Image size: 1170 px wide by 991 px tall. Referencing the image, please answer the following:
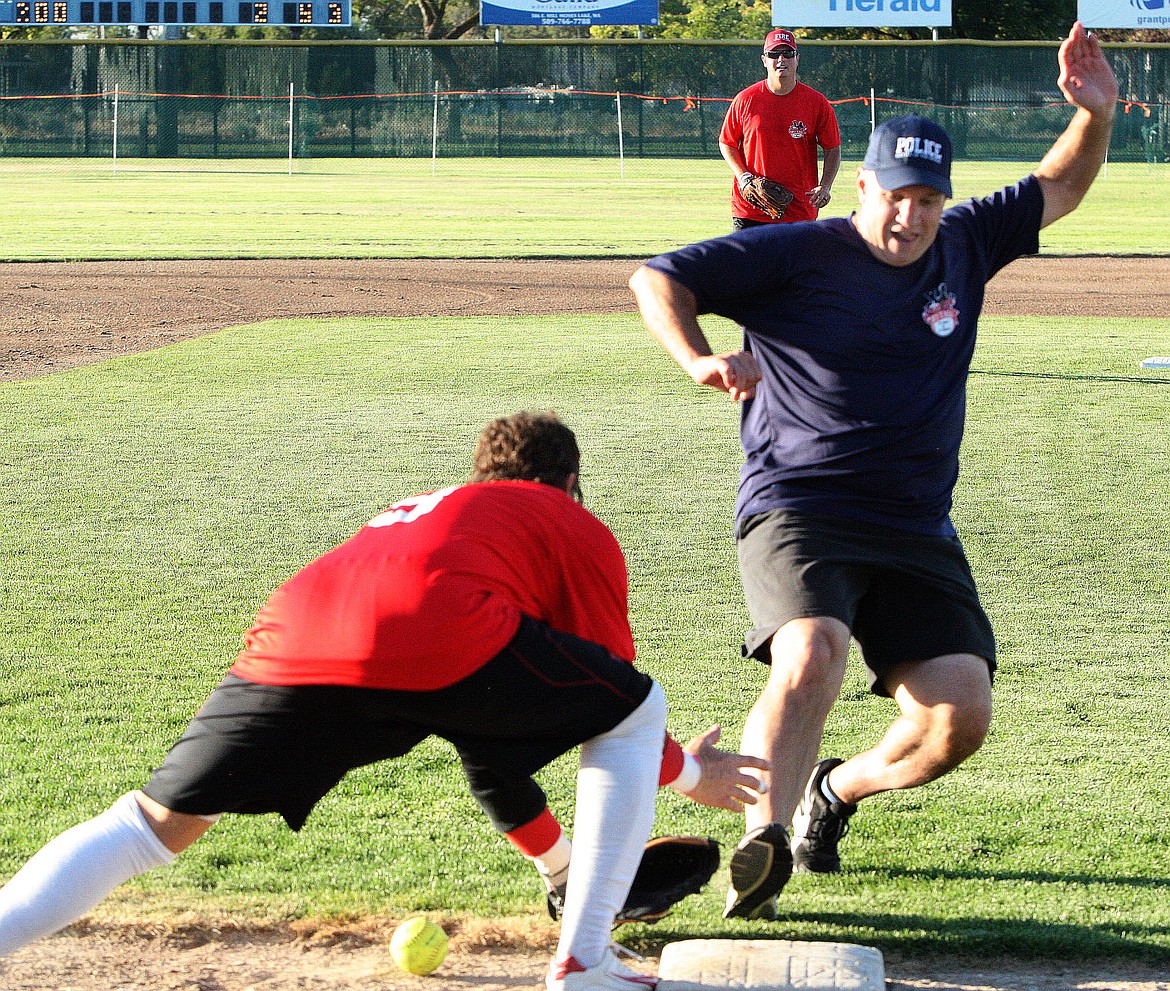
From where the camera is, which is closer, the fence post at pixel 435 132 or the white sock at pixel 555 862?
the white sock at pixel 555 862

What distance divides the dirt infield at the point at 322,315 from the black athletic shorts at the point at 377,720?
53 cm

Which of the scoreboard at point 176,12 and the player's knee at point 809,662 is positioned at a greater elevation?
the scoreboard at point 176,12

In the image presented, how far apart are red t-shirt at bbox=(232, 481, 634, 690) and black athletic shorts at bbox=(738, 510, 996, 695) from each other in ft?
1.89

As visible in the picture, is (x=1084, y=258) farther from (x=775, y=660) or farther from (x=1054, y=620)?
(x=775, y=660)

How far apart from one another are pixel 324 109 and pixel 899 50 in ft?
46.7

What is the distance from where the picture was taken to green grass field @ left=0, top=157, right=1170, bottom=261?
20141mm

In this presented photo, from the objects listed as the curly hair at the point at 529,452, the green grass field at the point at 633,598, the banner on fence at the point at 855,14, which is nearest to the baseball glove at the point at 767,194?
the green grass field at the point at 633,598

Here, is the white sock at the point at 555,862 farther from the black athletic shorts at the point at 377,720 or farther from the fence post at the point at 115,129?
the fence post at the point at 115,129

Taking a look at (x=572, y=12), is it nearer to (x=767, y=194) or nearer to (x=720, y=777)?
(x=767, y=194)

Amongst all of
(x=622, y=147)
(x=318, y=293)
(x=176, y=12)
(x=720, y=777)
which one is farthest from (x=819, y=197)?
(x=176, y=12)

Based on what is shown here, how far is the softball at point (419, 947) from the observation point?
3.26 m

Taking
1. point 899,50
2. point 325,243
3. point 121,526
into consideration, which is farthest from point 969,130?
point 121,526

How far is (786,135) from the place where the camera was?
1088cm

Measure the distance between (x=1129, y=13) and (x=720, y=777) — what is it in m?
47.0
